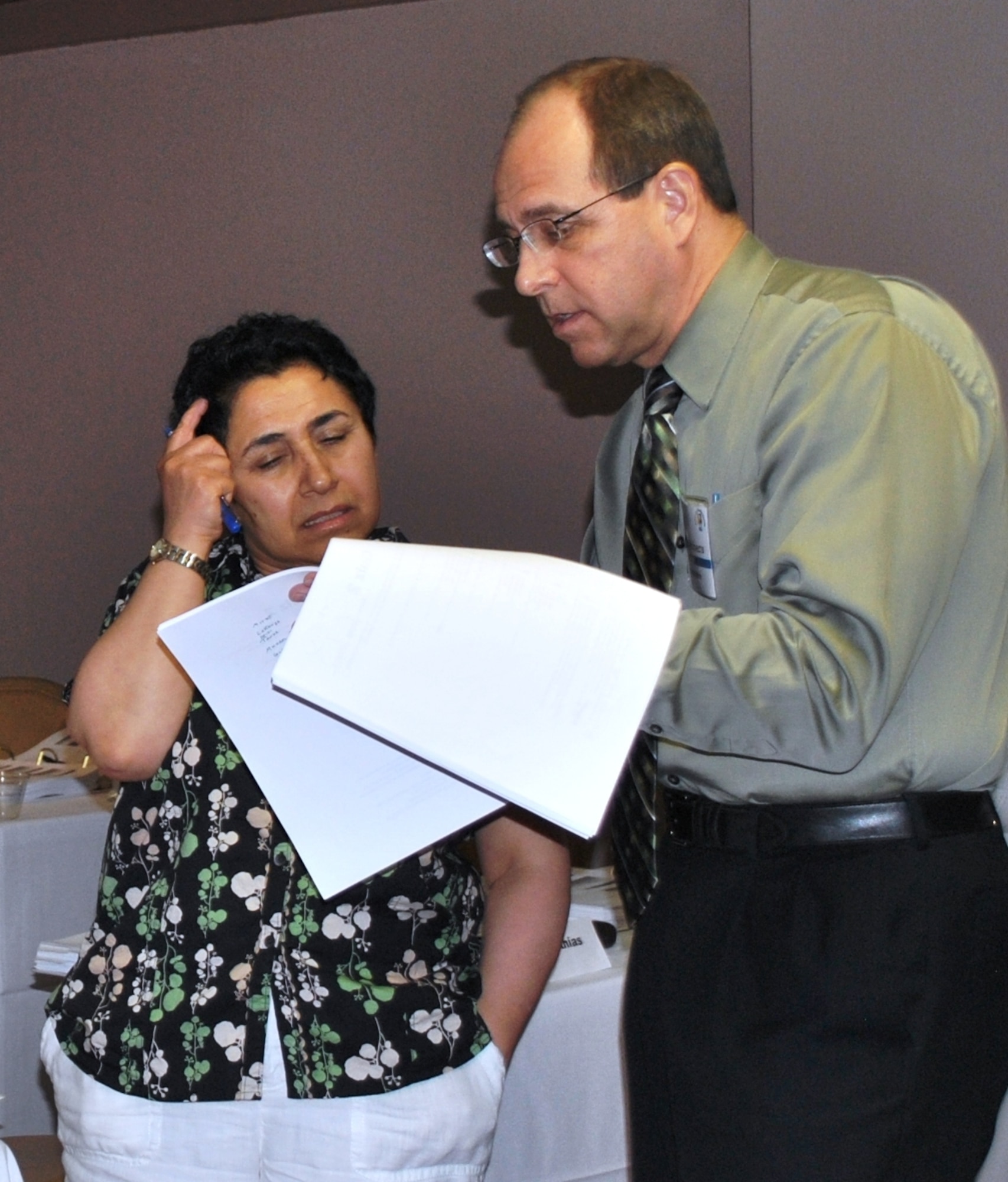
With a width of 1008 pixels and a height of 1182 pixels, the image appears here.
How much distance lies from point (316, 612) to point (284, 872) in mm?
566

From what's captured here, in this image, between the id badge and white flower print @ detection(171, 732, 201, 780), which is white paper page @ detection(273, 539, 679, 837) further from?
white flower print @ detection(171, 732, 201, 780)

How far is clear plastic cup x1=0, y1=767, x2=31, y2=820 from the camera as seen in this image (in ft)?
8.40

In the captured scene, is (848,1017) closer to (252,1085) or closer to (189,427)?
(252,1085)

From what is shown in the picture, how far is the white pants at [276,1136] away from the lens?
150cm

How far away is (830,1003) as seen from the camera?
1221mm

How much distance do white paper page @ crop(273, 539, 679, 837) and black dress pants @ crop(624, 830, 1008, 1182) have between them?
325mm

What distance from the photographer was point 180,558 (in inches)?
66.7

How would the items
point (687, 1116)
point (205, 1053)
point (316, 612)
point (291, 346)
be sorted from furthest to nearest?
point (291, 346)
point (205, 1053)
point (687, 1116)
point (316, 612)

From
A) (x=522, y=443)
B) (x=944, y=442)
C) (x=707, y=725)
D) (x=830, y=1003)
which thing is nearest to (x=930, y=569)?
(x=944, y=442)

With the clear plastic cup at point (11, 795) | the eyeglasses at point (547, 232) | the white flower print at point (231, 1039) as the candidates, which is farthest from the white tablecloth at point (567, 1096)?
the clear plastic cup at point (11, 795)

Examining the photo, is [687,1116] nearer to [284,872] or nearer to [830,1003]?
[830,1003]

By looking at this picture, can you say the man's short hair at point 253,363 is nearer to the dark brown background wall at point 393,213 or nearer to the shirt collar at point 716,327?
the shirt collar at point 716,327

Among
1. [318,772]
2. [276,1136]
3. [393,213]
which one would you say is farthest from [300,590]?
[393,213]

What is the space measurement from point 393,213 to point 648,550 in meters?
2.27
